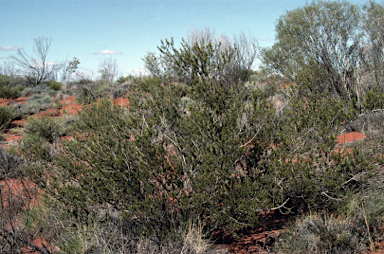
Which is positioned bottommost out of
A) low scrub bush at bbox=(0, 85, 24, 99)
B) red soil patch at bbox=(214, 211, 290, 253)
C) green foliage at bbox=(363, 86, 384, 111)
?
red soil patch at bbox=(214, 211, 290, 253)

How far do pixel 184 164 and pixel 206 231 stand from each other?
0.97m

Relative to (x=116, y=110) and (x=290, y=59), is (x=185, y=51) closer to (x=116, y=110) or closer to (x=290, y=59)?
(x=116, y=110)

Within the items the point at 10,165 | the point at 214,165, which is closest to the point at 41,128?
the point at 10,165

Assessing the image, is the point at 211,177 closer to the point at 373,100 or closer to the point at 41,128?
the point at 373,100

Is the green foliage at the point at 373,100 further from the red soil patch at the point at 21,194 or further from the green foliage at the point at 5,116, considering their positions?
the green foliage at the point at 5,116

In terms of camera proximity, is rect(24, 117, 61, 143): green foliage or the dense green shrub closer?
the dense green shrub

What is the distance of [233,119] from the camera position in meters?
3.46

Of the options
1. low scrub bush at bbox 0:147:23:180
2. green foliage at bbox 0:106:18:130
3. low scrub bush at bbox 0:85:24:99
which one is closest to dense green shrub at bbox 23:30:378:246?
low scrub bush at bbox 0:147:23:180

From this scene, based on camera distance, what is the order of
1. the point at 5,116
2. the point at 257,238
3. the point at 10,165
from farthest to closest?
the point at 5,116, the point at 10,165, the point at 257,238

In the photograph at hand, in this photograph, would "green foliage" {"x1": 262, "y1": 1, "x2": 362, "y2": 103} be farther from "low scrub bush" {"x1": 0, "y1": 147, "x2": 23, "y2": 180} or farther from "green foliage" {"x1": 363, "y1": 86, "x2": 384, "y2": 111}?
"low scrub bush" {"x1": 0, "y1": 147, "x2": 23, "y2": 180}

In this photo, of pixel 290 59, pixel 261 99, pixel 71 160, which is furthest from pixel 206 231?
pixel 290 59

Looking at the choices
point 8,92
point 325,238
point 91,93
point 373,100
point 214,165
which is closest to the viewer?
point 325,238

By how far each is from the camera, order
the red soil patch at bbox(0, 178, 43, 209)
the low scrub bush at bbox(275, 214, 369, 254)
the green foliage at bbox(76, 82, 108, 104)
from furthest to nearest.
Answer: the green foliage at bbox(76, 82, 108, 104) → the red soil patch at bbox(0, 178, 43, 209) → the low scrub bush at bbox(275, 214, 369, 254)

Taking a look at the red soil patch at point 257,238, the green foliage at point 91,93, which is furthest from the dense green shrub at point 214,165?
the green foliage at point 91,93
